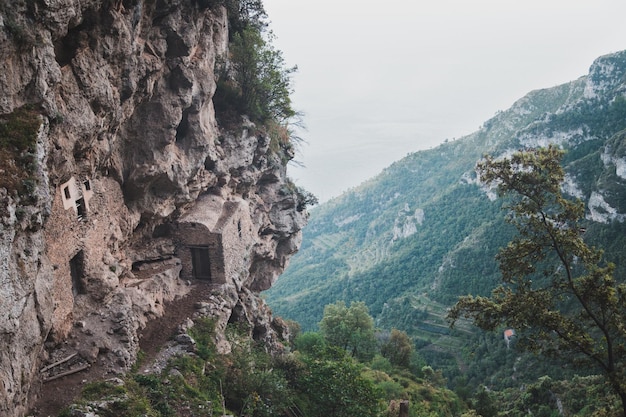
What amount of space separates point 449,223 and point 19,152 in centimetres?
11494

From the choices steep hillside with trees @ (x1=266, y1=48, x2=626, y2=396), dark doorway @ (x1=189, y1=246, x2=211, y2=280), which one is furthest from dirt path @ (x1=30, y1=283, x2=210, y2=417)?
steep hillside with trees @ (x1=266, y1=48, x2=626, y2=396)

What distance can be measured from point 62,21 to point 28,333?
7.06 meters

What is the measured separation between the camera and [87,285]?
1423cm

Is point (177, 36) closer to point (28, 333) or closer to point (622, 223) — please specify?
point (28, 333)

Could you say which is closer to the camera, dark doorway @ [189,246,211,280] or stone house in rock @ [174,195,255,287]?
stone house in rock @ [174,195,255,287]

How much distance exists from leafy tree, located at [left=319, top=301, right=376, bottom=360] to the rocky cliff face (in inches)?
771

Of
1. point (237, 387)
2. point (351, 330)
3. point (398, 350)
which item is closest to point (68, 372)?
Answer: point (237, 387)

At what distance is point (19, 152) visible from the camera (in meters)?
9.08

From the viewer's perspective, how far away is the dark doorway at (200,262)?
2030 centimetres

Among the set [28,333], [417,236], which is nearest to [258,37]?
[28,333]

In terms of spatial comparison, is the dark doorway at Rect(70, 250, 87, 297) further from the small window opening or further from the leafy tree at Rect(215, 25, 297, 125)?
the leafy tree at Rect(215, 25, 297, 125)

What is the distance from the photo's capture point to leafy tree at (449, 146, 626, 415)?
11773 millimetres

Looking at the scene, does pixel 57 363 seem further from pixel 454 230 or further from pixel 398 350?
pixel 454 230

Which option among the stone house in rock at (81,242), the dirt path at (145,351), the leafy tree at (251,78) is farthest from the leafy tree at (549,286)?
the leafy tree at (251,78)
